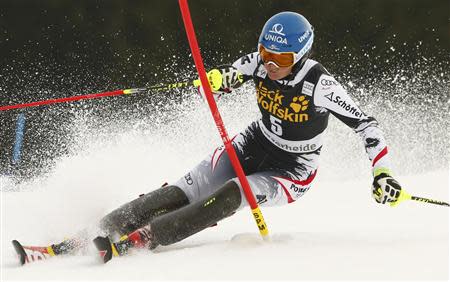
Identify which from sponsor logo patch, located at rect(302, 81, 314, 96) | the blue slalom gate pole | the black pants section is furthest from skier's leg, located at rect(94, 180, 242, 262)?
the blue slalom gate pole

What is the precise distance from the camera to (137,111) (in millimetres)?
6414

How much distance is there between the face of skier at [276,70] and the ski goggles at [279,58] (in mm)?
18

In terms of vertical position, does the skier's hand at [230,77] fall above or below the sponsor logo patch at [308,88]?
above

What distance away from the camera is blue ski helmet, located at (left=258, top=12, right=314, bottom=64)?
10.3ft

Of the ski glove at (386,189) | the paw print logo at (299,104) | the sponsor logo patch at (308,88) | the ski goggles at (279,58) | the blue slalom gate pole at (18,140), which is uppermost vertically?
the blue slalom gate pole at (18,140)

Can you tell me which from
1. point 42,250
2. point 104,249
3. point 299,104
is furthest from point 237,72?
point 42,250

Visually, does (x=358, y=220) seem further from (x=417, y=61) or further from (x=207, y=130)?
(x=417, y=61)

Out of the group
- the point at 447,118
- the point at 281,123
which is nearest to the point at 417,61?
the point at 447,118

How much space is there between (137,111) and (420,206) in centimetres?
316

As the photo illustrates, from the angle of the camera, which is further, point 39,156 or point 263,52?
point 39,156

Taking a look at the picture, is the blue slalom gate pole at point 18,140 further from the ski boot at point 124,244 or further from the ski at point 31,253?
the ski boot at point 124,244

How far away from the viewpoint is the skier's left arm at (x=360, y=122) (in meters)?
→ 3.10

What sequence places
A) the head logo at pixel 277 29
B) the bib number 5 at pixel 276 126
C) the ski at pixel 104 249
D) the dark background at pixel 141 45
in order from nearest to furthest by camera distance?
the ski at pixel 104 249, the head logo at pixel 277 29, the bib number 5 at pixel 276 126, the dark background at pixel 141 45

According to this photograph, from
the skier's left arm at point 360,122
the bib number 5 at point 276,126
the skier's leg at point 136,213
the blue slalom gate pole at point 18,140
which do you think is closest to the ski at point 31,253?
the skier's leg at point 136,213
